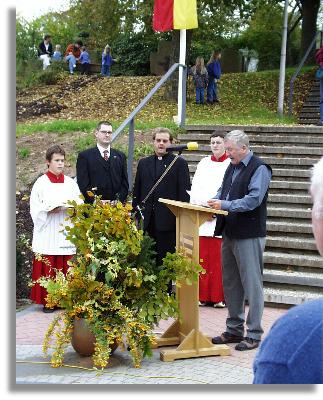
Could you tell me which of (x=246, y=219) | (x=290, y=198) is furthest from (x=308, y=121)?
(x=246, y=219)

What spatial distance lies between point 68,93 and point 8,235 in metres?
15.7

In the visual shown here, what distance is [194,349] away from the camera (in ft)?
18.7

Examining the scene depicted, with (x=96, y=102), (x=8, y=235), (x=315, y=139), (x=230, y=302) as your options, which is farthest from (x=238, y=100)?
(x=8, y=235)

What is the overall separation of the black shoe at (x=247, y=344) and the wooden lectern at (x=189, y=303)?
6.2 inches

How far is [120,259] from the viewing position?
538 cm

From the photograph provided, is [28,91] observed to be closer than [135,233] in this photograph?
No

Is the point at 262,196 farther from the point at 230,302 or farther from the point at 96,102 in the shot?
the point at 96,102

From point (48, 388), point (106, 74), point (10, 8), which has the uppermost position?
point (106, 74)

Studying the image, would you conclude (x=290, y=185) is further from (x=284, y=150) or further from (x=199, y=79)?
(x=199, y=79)

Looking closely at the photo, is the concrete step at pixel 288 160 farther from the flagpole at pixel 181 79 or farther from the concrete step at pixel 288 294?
the concrete step at pixel 288 294

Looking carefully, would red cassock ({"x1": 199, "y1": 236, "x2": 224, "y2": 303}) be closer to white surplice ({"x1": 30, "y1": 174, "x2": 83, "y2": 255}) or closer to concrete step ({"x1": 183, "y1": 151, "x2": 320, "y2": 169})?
white surplice ({"x1": 30, "y1": 174, "x2": 83, "y2": 255})

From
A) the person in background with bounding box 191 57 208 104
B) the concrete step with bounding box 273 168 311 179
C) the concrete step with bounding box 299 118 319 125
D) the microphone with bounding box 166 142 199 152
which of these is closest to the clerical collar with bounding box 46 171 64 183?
the microphone with bounding box 166 142 199 152

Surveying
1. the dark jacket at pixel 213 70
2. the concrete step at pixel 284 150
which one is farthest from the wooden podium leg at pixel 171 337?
the dark jacket at pixel 213 70

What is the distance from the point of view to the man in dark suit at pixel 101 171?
7465 mm
